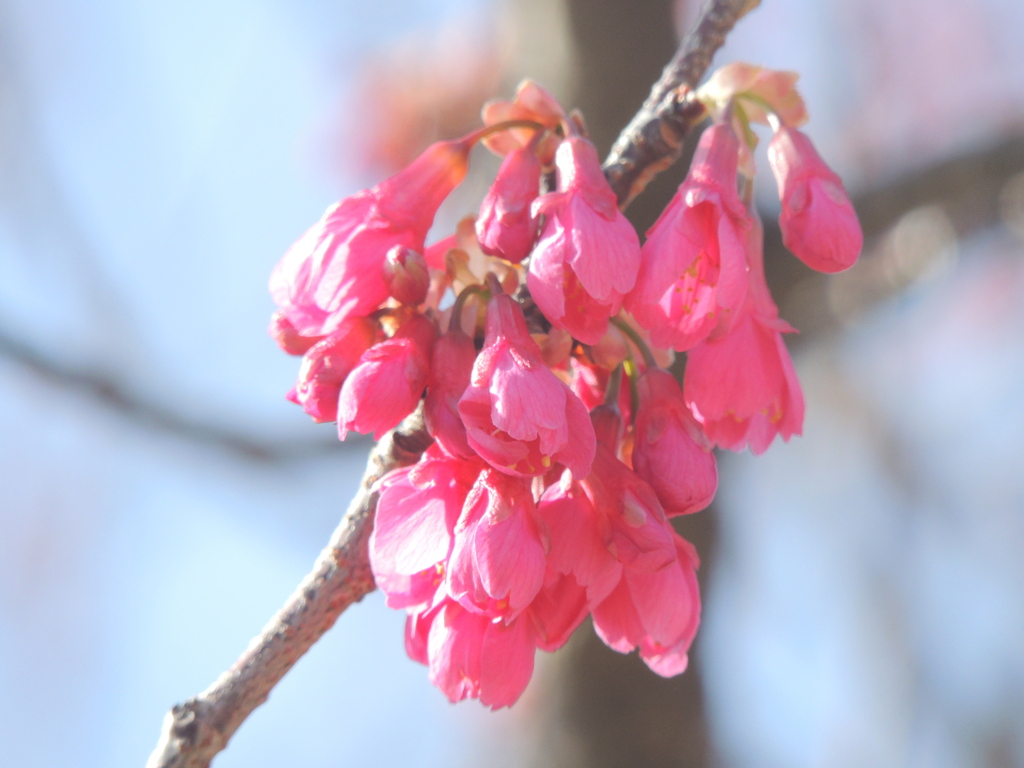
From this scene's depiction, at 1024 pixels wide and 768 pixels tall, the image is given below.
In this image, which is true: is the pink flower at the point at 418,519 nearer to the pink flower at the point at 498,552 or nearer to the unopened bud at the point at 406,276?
the pink flower at the point at 498,552

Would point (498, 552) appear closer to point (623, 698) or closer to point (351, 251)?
point (351, 251)

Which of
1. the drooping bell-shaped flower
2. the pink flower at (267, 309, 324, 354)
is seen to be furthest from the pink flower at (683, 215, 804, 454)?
the pink flower at (267, 309, 324, 354)

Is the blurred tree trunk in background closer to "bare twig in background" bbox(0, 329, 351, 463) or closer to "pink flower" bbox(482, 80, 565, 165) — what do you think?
"bare twig in background" bbox(0, 329, 351, 463)

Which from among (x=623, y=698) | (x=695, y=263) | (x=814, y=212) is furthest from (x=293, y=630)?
(x=623, y=698)

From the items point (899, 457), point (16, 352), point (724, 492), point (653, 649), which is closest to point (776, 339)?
point (653, 649)

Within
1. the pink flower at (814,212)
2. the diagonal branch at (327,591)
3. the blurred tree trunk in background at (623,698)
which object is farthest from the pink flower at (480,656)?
the blurred tree trunk in background at (623,698)

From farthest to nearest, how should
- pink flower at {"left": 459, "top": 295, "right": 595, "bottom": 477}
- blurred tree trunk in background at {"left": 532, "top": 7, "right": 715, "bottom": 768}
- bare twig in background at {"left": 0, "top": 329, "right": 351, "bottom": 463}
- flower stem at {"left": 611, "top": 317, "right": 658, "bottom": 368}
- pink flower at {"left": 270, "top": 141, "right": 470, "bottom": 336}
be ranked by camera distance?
blurred tree trunk in background at {"left": 532, "top": 7, "right": 715, "bottom": 768} → bare twig in background at {"left": 0, "top": 329, "right": 351, "bottom": 463} → flower stem at {"left": 611, "top": 317, "right": 658, "bottom": 368} → pink flower at {"left": 270, "top": 141, "right": 470, "bottom": 336} → pink flower at {"left": 459, "top": 295, "right": 595, "bottom": 477}
